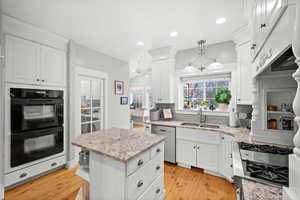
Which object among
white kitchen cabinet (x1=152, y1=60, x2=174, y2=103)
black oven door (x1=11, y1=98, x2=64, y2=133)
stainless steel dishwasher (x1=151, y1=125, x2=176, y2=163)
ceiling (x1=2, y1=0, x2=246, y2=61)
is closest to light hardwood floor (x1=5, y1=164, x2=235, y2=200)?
stainless steel dishwasher (x1=151, y1=125, x2=176, y2=163)

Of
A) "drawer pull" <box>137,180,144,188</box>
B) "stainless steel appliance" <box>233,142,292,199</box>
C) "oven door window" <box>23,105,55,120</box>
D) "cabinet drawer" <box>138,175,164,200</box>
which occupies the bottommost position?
"cabinet drawer" <box>138,175,164,200</box>

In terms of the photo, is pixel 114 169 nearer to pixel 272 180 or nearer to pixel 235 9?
pixel 272 180

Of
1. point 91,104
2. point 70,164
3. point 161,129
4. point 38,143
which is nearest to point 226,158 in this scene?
point 161,129

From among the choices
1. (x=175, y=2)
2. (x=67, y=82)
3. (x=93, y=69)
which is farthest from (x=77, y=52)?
(x=175, y=2)

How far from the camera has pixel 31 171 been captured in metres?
2.08

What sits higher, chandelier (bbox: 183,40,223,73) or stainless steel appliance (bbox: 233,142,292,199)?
chandelier (bbox: 183,40,223,73)

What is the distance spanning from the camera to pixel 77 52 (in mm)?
2824

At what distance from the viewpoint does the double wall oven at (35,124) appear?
1.91 meters

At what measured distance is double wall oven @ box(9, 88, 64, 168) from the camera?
1914mm

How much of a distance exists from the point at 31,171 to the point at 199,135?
292 cm

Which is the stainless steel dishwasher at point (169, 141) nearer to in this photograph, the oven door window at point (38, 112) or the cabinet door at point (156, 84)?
Result: the cabinet door at point (156, 84)

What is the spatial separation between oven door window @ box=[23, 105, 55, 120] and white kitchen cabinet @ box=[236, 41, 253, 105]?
11.1 ft

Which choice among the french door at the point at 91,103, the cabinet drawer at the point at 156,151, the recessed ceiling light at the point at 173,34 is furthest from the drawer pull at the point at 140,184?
the recessed ceiling light at the point at 173,34

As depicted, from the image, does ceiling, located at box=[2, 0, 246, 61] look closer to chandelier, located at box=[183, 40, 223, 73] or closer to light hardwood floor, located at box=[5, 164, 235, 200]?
chandelier, located at box=[183, 40, 223, 73]
